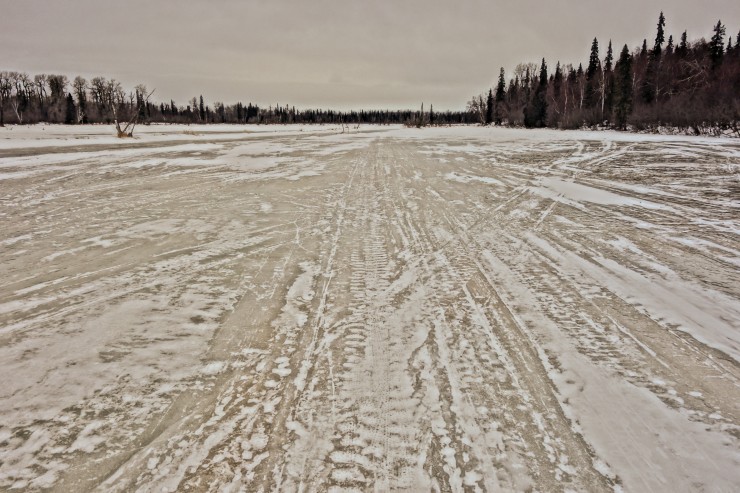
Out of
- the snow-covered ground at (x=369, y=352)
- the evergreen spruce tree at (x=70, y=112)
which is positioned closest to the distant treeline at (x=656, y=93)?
the snow-covered ground at (x=369, y=352)

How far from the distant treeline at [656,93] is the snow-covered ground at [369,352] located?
33.0 meters

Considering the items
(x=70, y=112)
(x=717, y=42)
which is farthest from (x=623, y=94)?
(x=70, y=112)

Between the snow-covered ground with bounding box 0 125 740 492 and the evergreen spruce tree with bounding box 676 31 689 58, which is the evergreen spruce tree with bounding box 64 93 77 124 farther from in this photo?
the evergreen spruce tree with bounding box 676 31 689 58

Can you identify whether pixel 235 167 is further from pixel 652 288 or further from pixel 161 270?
pixel 652 288

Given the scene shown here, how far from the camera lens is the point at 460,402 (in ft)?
8.05

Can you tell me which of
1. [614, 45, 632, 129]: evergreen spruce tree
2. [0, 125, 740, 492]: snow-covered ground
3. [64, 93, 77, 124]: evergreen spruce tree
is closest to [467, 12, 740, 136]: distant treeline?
[614, 45, 632, 129]: evergreen spruce tree

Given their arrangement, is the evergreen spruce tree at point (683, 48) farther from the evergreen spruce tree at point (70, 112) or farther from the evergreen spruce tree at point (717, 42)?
the evergreen spruce tree at point (70, 112)

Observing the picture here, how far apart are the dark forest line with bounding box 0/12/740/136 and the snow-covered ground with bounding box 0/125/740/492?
1139 inches

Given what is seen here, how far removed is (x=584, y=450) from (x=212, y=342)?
8.76ft

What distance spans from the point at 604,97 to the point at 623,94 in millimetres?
9967

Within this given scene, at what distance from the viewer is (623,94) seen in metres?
49.6

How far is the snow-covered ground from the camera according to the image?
6.66 feet

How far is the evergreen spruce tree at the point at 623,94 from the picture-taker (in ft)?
142

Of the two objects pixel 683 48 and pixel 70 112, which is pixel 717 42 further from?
pixel 70 112
